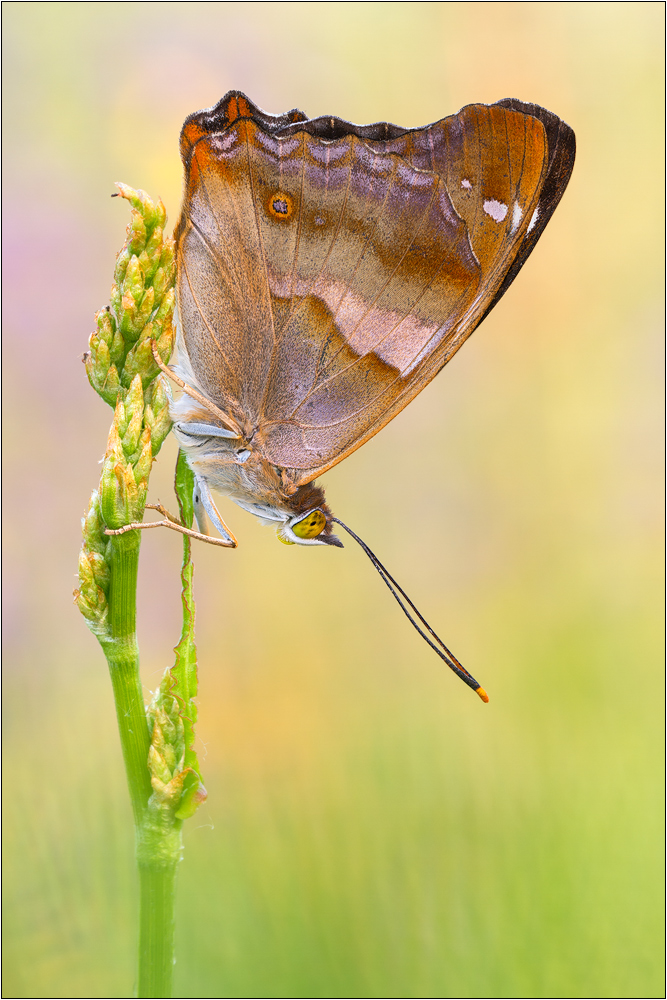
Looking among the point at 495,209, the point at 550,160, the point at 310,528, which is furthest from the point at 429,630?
the point at 550,160

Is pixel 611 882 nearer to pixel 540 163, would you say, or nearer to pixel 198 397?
pixel 198 397

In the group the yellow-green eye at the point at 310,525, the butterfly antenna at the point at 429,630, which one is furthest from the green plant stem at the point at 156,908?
the yellow-green eye at the point at 310,525

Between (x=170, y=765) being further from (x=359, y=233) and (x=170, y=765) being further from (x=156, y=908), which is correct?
(x=359, y=233)

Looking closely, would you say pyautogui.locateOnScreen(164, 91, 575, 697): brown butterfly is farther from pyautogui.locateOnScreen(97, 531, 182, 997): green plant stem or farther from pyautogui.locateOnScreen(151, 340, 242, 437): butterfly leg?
pyautogui.locateOnScreen(97, 531, 182, 997): green plant stem

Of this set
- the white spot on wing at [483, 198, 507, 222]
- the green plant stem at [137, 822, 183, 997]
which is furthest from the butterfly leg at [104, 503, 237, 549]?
the white spot on wing at [483, 198, 507, 222]

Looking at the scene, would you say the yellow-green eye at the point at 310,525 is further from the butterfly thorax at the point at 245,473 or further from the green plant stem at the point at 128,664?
the green plant stem at the point at 128,664

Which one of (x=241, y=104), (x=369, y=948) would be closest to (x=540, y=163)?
(x=241, y=104)
